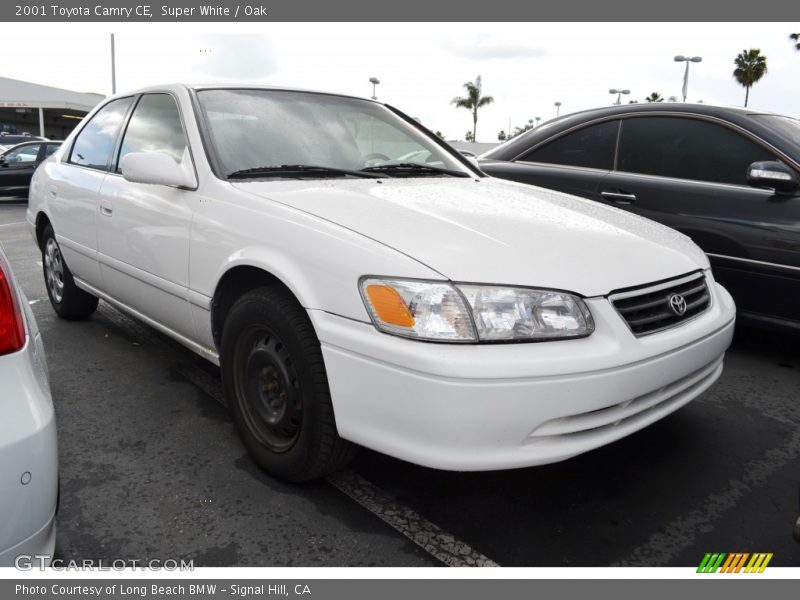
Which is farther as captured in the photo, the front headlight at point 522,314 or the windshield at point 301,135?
the windshield at point 301,135

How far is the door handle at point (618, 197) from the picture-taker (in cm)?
417

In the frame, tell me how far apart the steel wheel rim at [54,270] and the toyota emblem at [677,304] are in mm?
3850

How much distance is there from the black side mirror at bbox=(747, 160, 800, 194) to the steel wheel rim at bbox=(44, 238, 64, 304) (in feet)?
14.2

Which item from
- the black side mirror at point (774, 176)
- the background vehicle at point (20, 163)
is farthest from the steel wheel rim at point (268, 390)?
the background vehicle at point (20, 163)

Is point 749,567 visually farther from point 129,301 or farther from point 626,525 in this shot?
point 129,301

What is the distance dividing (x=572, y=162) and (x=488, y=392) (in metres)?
3.18

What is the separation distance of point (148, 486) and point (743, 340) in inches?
151

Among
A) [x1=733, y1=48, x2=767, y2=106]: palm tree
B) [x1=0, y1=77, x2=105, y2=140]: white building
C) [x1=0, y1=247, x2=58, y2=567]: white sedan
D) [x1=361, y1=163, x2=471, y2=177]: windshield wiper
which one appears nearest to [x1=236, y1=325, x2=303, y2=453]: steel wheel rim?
[x1=0, y1=247, x2=58, y2=567]: white sedan

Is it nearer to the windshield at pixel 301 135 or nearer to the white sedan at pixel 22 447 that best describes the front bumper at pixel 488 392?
the white sedan at pixel 22 447

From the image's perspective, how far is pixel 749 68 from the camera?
46562 mm

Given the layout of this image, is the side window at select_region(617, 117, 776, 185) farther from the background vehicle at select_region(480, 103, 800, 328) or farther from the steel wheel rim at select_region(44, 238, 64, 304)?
the steel wheel rim at select_region(44, 238, 64, 304)

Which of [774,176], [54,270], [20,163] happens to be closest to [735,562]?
[774,176]

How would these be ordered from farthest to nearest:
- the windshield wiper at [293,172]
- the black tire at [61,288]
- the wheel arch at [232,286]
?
the black tire at [61,288]
the windshield wiper at [293,172]
the wheel arch at [232,286]
